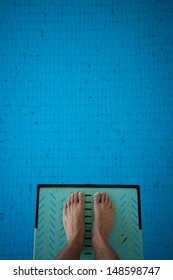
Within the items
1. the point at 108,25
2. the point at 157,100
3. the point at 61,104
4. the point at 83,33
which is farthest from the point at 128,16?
the point at 61,104

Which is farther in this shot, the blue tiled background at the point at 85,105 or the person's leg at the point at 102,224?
the blue tiled background at the point at 85,105

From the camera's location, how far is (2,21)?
135 cm

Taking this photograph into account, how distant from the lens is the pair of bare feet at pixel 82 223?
35.6 inches

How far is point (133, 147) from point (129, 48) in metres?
0.49

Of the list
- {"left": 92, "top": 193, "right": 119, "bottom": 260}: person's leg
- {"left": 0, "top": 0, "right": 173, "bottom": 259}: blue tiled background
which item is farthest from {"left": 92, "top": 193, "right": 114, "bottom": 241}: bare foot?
{"left": 0, "top": 0, "right": 173, "bottom": 259}: blue tiled background

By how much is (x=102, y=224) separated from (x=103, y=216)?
3cm

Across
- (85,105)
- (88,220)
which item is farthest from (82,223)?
(85,105)

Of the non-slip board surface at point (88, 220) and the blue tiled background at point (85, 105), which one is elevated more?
the blue tiled background at point (85, 105)

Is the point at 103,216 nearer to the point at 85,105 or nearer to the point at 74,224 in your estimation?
the point at 74,224

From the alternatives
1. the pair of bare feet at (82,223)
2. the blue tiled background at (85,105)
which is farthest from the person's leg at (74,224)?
the blue tiled background at (85,105)

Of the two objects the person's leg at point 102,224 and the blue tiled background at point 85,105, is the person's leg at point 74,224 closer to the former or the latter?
the person's leg at point 102,224

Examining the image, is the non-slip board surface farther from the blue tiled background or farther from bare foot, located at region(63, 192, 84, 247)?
the blue tiled background

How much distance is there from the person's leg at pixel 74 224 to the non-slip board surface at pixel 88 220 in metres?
0.02
